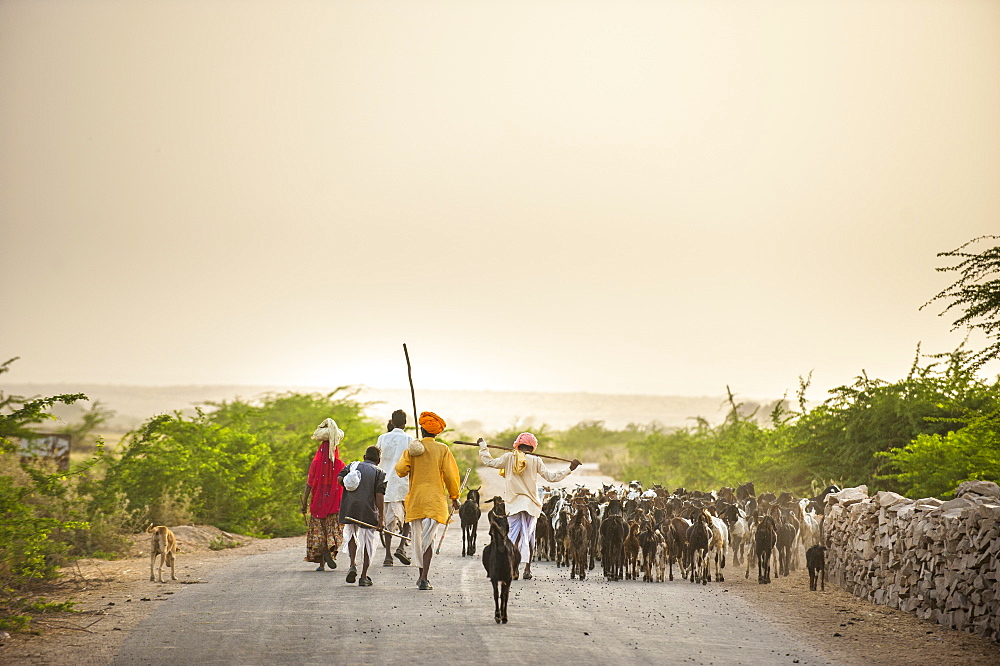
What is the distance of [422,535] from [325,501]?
2855 mm

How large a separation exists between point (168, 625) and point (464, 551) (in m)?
8.44

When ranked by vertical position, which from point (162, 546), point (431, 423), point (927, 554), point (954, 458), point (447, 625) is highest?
point (431, 423)

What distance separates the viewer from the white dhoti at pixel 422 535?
13.6m

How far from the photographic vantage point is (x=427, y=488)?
13.7 m

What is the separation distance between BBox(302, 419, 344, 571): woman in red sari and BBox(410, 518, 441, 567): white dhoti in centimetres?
246

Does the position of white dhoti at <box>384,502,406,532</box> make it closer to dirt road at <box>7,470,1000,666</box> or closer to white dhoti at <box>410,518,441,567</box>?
dirt road at <box>7,470,1000,666</box>

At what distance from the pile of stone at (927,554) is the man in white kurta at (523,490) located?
401 centimetres

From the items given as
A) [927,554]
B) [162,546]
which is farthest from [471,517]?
[927,554]

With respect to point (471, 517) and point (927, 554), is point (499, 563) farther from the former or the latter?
point (471, 517)

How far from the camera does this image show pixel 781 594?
14.6m

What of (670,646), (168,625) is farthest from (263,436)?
(670,646)

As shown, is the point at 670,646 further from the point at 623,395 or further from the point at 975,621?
the point at 623,395

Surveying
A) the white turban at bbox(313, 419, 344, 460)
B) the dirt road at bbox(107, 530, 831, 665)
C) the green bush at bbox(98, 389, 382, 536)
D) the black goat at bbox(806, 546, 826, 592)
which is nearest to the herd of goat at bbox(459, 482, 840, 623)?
the black goat at bbox(806, 546, 826, 592)

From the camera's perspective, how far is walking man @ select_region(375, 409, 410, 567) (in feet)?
53.7
